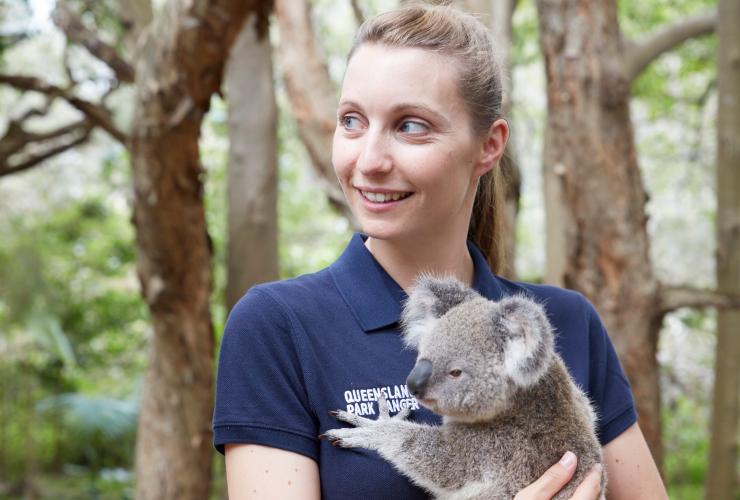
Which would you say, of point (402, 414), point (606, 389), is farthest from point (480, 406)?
point (606, 389)

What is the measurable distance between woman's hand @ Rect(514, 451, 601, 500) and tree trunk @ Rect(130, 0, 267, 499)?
233 cm

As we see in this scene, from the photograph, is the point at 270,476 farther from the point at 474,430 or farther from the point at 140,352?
the point at 140,352

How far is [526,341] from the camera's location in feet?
4.70

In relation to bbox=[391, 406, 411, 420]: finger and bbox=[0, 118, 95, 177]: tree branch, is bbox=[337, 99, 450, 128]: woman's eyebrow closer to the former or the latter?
bbox=[391, 406, 411, 420]: finger

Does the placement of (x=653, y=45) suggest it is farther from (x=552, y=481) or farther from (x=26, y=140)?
(x=552, y=481)

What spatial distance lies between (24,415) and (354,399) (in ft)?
19.2

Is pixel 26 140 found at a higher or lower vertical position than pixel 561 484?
higher

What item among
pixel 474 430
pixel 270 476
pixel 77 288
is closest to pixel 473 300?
pixel 474 430

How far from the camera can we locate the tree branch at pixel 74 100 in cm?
423

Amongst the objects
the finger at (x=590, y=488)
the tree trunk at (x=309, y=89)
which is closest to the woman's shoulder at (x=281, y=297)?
the finger at (x=590, y=488)

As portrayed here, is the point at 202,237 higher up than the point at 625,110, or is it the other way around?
the point at 625,110

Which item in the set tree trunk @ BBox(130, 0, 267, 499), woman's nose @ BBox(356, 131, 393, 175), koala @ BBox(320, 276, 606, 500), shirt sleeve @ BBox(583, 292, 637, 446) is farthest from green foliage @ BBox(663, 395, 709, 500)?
woman's nose @ BBox(356, 131, 393, 175)

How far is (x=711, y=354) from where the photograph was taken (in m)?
8.32

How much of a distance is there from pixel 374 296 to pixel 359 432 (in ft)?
0.89
